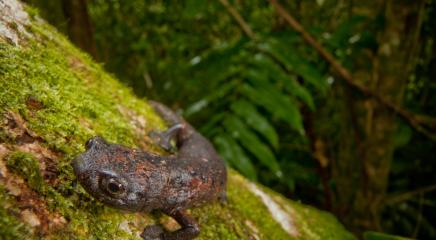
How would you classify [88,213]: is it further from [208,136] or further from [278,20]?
[278,20]

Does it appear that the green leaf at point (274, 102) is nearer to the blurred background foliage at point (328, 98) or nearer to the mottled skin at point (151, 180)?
the blurred background foliage at point (328, 98)

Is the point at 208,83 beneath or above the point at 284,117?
above

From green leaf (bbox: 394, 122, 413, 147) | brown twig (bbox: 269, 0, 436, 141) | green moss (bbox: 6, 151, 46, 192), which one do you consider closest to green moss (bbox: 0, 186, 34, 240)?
green moss (bbox: 6, 151, 46, 192)

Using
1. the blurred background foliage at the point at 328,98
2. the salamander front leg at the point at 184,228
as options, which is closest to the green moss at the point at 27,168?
the salamander front leg at the point at 184,228

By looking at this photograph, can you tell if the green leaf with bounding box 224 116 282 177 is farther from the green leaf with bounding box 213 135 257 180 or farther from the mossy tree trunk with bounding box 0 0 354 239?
the mossy tree trunk with bounding box 0 0 354 239

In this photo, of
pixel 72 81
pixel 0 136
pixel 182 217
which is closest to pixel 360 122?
pixel 182 217

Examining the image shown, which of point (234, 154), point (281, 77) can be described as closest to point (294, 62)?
point (281, 77)
